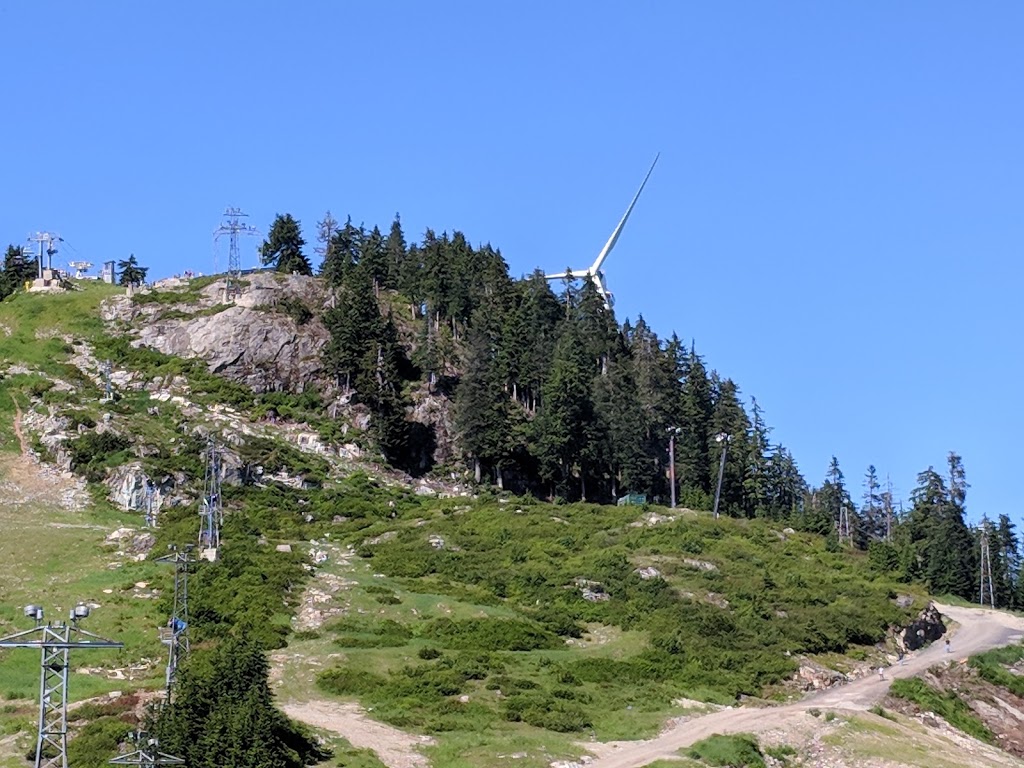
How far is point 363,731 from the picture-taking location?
212ft

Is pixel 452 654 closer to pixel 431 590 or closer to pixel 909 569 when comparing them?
pixel 431 590

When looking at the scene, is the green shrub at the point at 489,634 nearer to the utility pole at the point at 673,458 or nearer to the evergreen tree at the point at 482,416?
the evergreen tree at the point at 482,416

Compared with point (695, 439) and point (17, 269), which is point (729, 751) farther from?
point (17, 269)

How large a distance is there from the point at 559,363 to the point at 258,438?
95.2ft

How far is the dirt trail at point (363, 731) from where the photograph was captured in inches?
2421

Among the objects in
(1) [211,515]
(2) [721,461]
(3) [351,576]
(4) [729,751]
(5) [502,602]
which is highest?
(2) [721,461]

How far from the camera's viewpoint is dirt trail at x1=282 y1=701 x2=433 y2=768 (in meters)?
61.5

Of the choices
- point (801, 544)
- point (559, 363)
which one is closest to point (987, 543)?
point (801, 544)

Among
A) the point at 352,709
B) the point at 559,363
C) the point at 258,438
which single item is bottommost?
the point at 352,709

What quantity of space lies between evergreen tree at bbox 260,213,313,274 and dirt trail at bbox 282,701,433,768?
98.9m

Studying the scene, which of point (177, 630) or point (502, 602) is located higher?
point (502, 602)

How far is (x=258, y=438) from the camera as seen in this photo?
120375mm

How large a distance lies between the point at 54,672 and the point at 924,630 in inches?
2625

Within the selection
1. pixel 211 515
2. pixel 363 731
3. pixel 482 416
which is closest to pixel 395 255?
pixel 482 416
